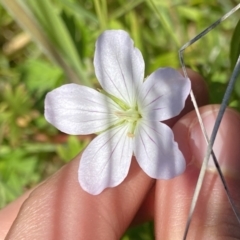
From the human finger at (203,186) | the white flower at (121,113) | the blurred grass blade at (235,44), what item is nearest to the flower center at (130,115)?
the white flower at (121,113)

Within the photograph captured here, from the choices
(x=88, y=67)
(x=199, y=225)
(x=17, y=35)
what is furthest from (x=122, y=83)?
(x=17, y=35)

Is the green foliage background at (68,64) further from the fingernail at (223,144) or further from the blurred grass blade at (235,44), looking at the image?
the fingernail at (223,144)

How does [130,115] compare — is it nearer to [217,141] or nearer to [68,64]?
[217,141]

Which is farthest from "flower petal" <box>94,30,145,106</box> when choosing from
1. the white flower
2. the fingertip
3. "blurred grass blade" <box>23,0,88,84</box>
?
"blurred grass blade" <box>23,0,88,84</box>

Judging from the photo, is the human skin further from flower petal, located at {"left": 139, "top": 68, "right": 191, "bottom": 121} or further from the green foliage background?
the green foliage background

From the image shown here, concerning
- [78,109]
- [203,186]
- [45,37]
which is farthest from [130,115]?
[45,37]

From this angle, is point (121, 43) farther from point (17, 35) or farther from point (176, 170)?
point (17, 35)
